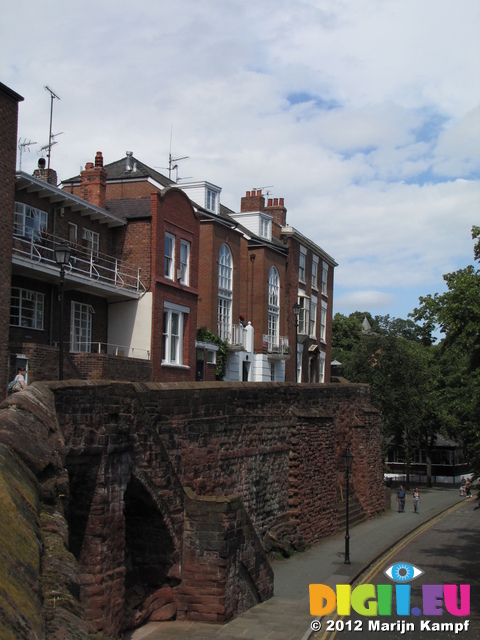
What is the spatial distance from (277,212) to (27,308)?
24819mm

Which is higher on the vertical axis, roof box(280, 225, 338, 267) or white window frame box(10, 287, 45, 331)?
roof box(280, 225, 338, 267)

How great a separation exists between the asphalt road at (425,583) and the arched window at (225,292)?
1282cm

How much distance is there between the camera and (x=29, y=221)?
72.8 ft

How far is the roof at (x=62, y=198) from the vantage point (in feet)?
70.0

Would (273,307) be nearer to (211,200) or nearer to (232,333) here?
(232,333)

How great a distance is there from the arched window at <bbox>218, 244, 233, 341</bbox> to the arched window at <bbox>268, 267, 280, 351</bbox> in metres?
3.94

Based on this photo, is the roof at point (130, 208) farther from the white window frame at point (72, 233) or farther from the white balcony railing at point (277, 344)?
the white balcony railing at point (277, 344)

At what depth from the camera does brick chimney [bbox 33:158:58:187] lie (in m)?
28.0

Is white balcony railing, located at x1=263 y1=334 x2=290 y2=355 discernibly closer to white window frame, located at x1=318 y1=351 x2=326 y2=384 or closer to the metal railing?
white window frame, located at x1=318 y1=351 x2=326 y2=384

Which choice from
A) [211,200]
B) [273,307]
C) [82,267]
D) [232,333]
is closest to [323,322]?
[273,307]

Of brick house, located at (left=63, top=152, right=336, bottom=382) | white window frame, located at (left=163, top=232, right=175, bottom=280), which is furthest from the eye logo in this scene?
white window frame, located at (left=163, top=232, right=175, bottom=280)

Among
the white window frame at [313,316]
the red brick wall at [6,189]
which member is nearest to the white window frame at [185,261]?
the red brick wall at [6,189]

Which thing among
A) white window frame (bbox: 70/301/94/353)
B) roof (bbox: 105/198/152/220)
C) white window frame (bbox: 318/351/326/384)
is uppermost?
roof (bbox: 105/198/152/220)

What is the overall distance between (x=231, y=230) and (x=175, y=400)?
68.6 ft
